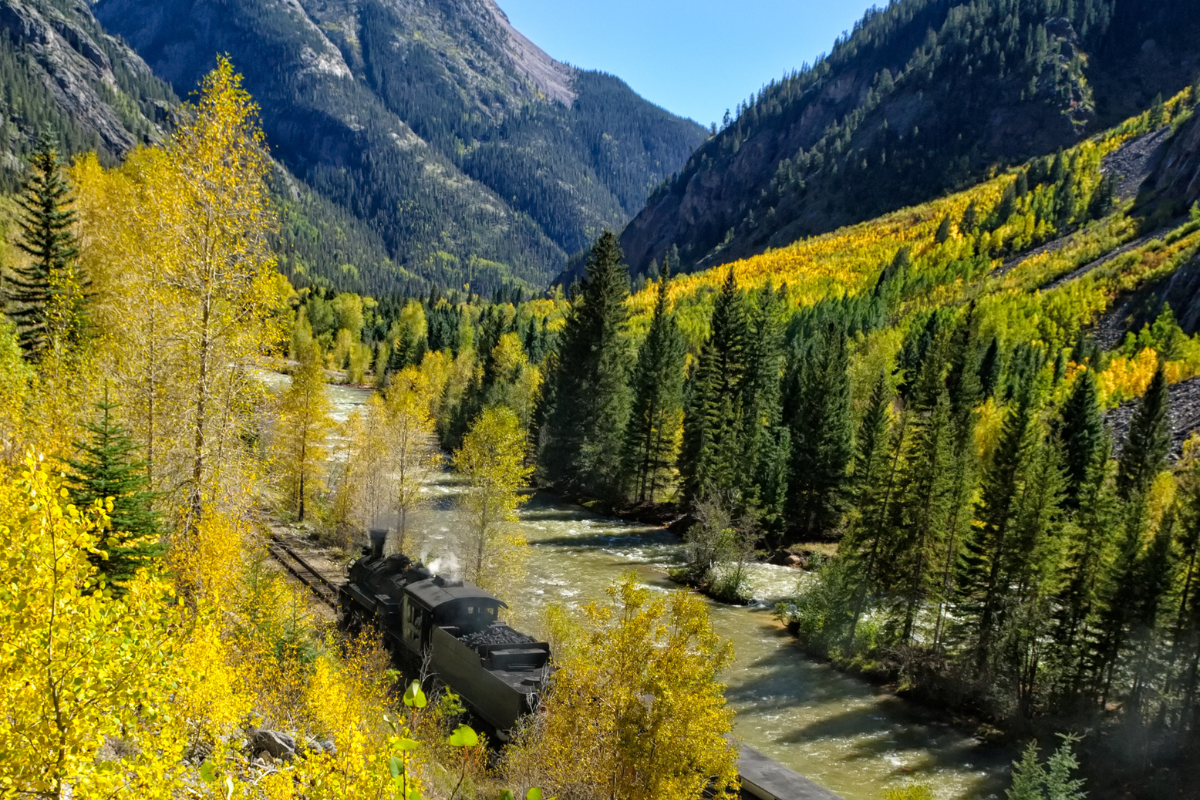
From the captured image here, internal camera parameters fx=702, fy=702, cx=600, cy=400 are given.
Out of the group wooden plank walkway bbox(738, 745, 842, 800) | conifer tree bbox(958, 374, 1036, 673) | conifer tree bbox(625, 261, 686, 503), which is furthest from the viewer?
conifer tree bbox(625, 261, 686, 503)

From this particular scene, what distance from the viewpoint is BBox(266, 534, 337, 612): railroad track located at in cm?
2977

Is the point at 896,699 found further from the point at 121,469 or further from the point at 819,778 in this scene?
the point at 121,469

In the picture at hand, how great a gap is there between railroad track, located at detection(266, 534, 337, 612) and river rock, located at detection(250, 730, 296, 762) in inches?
696

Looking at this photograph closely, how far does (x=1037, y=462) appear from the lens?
93.3ft

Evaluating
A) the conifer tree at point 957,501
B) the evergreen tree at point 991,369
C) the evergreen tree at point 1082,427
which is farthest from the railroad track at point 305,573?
the evergreen tree at point 991,369

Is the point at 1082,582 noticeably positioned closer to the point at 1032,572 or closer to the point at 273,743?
the point at 1032,572

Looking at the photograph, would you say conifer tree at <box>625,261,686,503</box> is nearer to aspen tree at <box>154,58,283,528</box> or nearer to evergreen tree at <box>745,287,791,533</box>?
evergreen tree at <box>745,287,791,533</box>

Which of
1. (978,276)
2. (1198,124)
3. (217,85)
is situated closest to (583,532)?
(217,85)

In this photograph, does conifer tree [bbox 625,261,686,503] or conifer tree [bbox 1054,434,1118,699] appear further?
conifer tree [bbox 625,261,686,503]

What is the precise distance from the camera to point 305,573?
31953 millimetres

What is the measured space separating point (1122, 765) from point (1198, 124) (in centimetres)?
13504

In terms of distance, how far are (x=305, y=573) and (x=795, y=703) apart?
71.5 ft

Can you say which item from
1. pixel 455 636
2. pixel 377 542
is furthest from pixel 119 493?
pixel 377 542

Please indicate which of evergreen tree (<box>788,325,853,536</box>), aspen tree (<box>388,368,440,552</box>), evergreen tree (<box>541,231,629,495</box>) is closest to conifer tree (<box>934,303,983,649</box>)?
evergreen tree (<box>788,325,853,536</box>)
